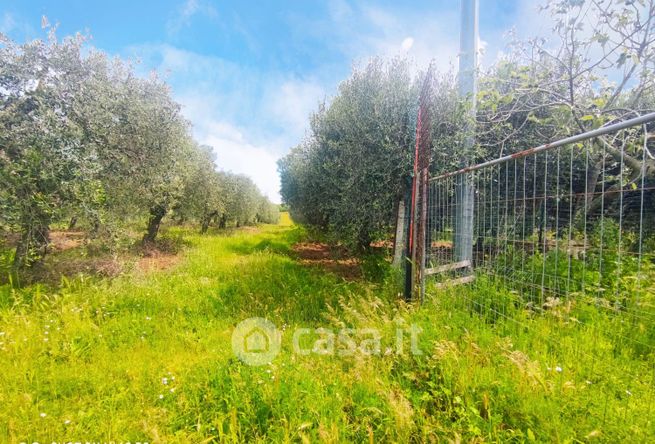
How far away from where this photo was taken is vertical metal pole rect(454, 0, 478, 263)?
15.5 ft

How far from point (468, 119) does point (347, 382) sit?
513cm

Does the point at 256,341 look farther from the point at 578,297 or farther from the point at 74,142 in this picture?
the point at 74,142

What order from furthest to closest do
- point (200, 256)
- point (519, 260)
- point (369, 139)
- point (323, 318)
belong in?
point (200, 256)
point (369, 139)
point (323, 318)
point (519, 260)

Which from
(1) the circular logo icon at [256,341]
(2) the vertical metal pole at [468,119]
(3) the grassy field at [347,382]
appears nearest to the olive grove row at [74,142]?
(3) the grassy field at [347,382]

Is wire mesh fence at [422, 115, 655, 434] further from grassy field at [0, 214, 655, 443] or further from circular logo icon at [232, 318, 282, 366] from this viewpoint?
circular logo icon at [232, 318, 282, 366]

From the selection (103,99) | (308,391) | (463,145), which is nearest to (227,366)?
(308,391)

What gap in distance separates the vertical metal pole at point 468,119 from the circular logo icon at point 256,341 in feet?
11.7

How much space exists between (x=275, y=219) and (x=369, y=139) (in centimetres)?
4042

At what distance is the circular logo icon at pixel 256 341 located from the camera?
3302 millimetres

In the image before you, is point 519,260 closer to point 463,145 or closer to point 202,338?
point 463,145

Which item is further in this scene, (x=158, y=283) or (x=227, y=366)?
(x=158, y=283)

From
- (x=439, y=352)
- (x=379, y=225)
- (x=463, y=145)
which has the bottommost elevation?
(x=439, y=352)

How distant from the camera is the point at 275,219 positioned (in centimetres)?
4597

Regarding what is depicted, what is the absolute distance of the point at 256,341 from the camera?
400 centimetres
